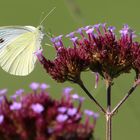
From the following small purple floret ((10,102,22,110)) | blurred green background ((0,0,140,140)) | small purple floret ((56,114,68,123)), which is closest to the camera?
small purple floret ((56,114,68,123))

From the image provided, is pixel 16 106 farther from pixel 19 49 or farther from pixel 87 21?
pixel 87 21

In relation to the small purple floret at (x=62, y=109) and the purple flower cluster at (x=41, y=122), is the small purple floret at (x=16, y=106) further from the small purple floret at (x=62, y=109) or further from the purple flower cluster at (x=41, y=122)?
the small purple floret at (x=62, y=109)

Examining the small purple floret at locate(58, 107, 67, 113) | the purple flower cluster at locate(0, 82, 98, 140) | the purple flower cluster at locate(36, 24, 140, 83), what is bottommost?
the purple flower cluster at locate(0, 82, 98, 140)

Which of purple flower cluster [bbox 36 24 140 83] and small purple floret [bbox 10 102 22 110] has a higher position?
purple flower cluster [bbox 36 24 140 83]

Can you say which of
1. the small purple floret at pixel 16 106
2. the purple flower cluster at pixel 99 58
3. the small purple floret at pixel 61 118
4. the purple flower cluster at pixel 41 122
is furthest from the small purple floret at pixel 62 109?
the purple flower cluster at pixel 99 58

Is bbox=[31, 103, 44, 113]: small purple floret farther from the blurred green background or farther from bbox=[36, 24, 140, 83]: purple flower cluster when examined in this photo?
the blurred green background

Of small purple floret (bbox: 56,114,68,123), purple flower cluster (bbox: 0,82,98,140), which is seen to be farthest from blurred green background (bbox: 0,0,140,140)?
small purple floret (bbox: 56,114,68,123)

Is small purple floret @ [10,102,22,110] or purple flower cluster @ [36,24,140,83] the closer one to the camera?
small purple floret @ [10,102,22,110]
